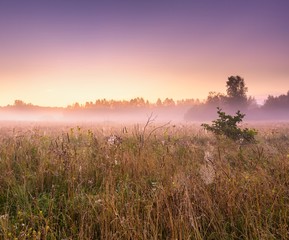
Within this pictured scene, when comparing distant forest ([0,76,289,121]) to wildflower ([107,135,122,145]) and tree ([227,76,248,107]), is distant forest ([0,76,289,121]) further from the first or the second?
wildflower ([107,135,122,145])

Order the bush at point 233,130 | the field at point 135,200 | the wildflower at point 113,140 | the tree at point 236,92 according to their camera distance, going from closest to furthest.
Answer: the field at point 135,200 → the wildflower at point 113,140 → the bush at point 233,130 → the tree at point 236,92

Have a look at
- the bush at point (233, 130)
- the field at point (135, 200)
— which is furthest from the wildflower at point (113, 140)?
the bush at point (233, 130)

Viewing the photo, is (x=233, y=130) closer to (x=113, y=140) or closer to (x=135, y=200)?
(x=113, y=140)

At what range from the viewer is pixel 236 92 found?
51.5 meters

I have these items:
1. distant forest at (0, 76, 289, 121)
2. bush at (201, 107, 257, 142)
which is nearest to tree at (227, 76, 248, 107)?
distant forest at (0, 76, 289, 121)

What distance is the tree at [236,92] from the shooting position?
5122 centimetres

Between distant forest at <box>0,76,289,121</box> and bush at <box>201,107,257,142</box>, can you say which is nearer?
bush at <box>201,107,257,142</box>

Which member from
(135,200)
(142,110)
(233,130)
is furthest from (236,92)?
(142,110)

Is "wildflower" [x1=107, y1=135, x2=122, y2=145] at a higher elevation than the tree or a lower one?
lower

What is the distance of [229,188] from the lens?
Result: 345 cm

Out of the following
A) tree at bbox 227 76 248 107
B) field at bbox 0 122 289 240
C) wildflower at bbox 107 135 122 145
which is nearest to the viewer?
field at bbox 0 122 289 240

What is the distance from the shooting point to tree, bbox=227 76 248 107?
51.2m

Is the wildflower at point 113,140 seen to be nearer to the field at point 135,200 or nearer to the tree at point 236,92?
the field at point 135,200

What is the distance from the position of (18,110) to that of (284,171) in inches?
5946
